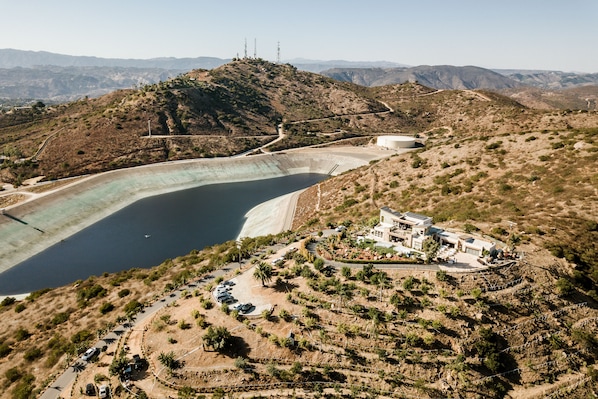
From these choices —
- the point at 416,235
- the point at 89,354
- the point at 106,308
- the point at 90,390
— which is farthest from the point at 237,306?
the point at 416,235

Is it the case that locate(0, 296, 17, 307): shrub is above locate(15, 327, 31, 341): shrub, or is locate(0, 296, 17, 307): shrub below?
below

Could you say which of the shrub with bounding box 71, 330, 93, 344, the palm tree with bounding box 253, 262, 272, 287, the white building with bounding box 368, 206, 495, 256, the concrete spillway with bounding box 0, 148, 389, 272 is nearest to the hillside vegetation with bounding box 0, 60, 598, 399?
the shrub with bounding box 71, 330, 93, 344

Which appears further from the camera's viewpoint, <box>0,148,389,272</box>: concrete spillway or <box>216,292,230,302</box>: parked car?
<box>0,148,389,272</box>: concrete spillway

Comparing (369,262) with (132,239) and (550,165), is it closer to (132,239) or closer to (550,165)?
(550,165)

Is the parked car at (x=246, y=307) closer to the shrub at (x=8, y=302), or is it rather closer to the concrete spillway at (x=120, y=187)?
the shrub at (x=8, y=302)

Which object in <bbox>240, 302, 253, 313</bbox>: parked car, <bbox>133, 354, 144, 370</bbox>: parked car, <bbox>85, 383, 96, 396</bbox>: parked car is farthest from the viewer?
<bbox>240, 302, 253, 313</bbox>: parked car

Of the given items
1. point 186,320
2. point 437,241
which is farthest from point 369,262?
point 186,320

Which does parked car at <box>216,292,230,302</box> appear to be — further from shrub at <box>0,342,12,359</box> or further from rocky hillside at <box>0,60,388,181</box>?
rocky hillside at <box>0,60,388,181</box>
